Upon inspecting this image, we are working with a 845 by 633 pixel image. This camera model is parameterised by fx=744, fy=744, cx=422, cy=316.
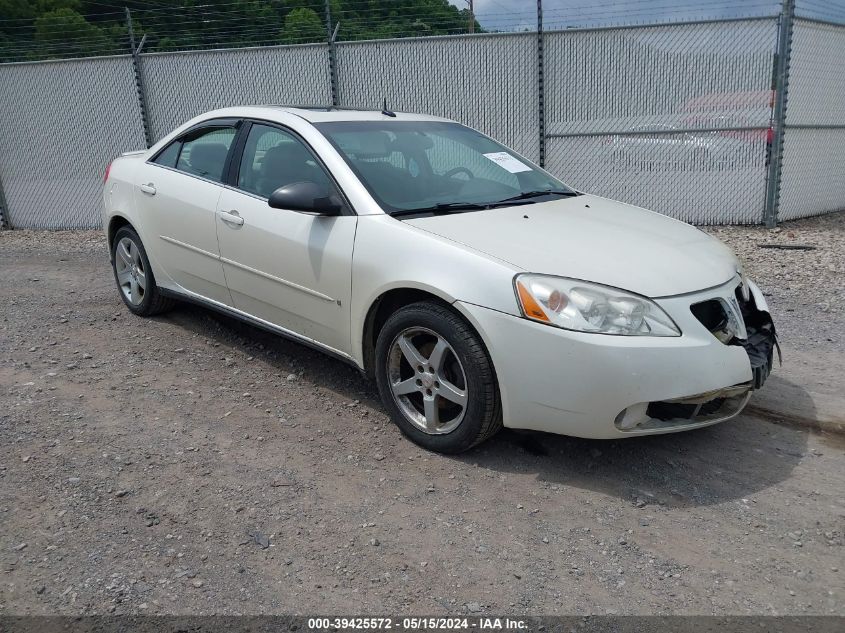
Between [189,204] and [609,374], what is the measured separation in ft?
10.00

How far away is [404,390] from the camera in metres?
3.74

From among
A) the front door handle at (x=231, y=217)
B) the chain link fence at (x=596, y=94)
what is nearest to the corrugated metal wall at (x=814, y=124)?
the chain link fence at (x=596, y=94)

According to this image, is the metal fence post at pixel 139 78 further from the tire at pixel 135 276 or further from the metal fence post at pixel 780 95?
the metal fence post at pixel 780 95

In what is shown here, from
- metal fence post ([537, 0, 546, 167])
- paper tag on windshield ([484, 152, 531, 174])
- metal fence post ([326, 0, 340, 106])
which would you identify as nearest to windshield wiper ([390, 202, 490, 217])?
paper tag on windshield ([484, 152, 531, 174])

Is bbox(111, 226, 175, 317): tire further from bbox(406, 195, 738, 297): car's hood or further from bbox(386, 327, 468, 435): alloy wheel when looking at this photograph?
bbox(406, 195, 738, 297): car's hood

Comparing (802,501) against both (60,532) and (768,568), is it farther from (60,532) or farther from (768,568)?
(60,532)

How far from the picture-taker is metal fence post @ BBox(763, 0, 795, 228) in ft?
28.6

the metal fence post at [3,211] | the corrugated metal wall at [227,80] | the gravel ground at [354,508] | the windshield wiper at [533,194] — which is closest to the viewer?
the gravel ground at [354,508]

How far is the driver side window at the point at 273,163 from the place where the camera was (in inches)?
168

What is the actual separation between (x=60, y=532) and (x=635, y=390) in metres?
2.44

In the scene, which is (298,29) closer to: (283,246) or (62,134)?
(62,134)

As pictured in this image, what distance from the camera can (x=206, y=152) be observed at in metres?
4.95

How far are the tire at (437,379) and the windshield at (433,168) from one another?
67cm

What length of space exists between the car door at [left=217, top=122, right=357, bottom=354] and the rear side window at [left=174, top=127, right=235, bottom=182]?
0.17 meters
